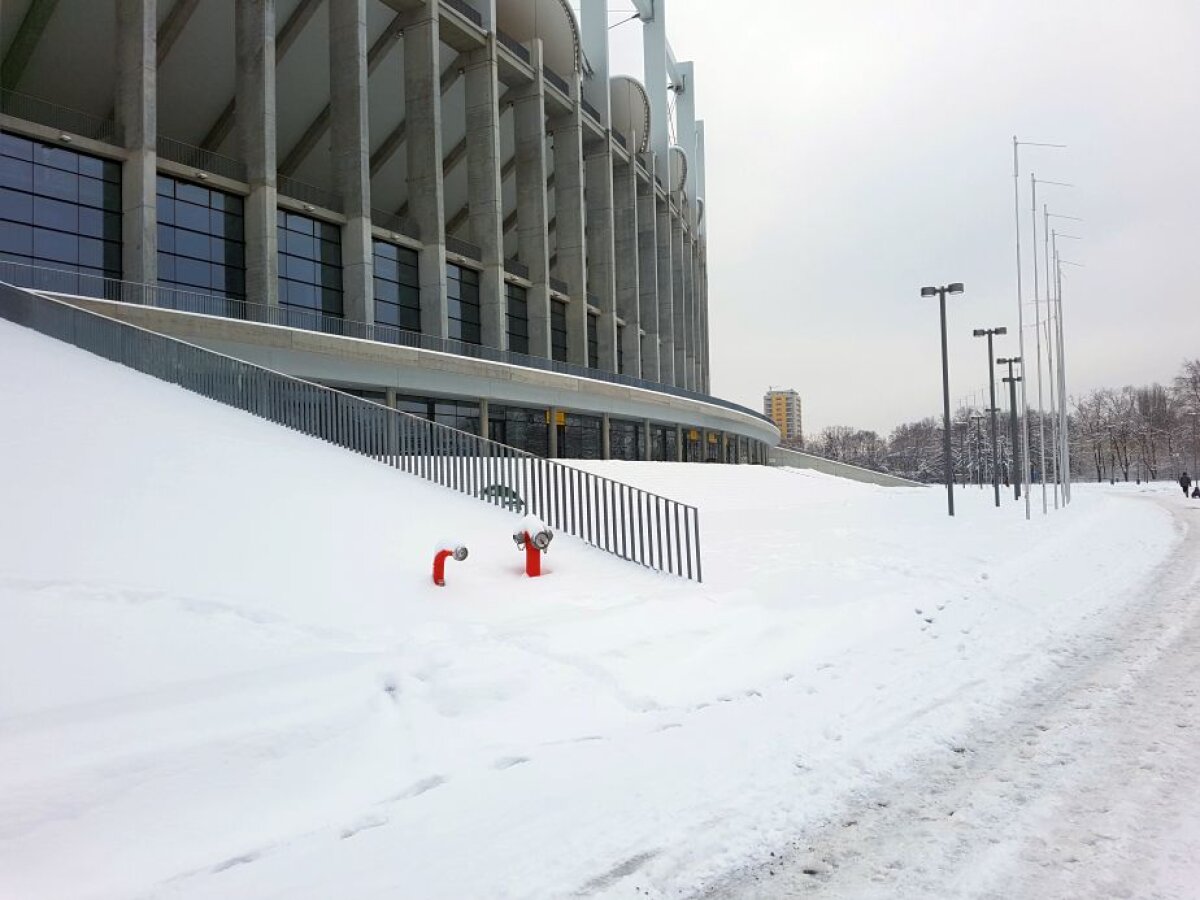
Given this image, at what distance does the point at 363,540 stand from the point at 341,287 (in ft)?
91.5

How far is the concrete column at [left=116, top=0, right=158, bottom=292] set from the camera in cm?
2436

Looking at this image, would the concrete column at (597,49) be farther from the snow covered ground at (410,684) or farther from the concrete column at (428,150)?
the snow covered ground at (410,684)

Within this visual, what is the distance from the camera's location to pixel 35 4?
1125 inches

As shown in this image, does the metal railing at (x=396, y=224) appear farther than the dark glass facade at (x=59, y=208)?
Yes

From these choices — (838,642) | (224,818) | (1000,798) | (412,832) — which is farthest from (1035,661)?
(224,818)

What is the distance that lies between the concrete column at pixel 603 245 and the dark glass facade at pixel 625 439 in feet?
17.9

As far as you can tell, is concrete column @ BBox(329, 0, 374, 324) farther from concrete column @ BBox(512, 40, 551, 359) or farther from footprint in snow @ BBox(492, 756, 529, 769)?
footprint in snow @ BBox(492, 756, 529, 769)

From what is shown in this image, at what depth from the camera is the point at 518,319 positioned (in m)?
42.7

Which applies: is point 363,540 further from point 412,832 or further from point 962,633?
point 962,633

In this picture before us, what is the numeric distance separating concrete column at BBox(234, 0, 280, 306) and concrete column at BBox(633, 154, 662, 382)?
3069cm

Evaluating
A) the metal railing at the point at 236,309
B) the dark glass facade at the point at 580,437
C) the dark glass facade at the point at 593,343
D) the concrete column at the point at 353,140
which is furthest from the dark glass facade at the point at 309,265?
the dark glass facade at the point at 593,343

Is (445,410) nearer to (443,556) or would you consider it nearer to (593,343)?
(593,343)

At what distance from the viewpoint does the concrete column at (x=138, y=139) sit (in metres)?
24.4

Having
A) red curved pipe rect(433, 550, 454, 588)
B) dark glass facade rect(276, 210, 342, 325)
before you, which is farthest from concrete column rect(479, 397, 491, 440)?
red curved pipe rect(433, 550, 454, 588)
